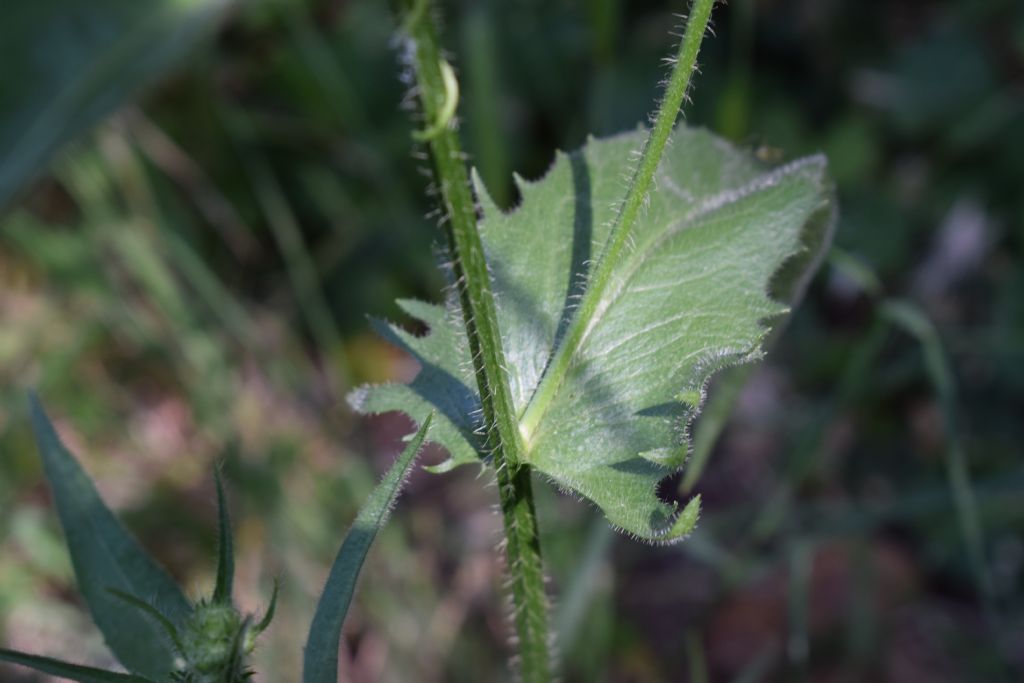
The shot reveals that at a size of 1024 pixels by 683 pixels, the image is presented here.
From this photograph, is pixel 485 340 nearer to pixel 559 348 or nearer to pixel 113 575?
pixel 559 348

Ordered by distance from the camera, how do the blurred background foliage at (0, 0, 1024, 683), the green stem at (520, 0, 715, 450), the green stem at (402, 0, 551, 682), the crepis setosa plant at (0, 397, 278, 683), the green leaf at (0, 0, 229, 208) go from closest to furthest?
the green stem at (402, 0, 551, 682) → the green stem at (520, 0, 715, 450) → the crepis setosa plant at (0, 397, 278, 683) → the green leaf at (0, 0, 229, 208) → the blurred background foliage at (0, 0, 1024, 683)

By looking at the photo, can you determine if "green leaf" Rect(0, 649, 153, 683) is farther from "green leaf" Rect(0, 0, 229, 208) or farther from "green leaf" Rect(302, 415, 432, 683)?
"green leaf" Rect(0, 0, 229, 208)

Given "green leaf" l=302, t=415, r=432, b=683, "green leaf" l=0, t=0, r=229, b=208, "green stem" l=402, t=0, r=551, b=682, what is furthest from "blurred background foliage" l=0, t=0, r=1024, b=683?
"green leaf" l=302, t=415, r=432, b=683

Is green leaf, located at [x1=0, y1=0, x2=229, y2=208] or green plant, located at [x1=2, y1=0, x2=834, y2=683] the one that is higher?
green leaf, located at [x1=0, y1=0, x2=229, y2=208]

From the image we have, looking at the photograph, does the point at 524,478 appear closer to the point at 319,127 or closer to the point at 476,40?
the point at 476,40

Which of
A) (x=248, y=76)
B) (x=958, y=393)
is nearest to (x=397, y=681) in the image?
(x=958, y=393)

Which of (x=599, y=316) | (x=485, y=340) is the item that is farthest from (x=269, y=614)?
(x=599, y=316)
